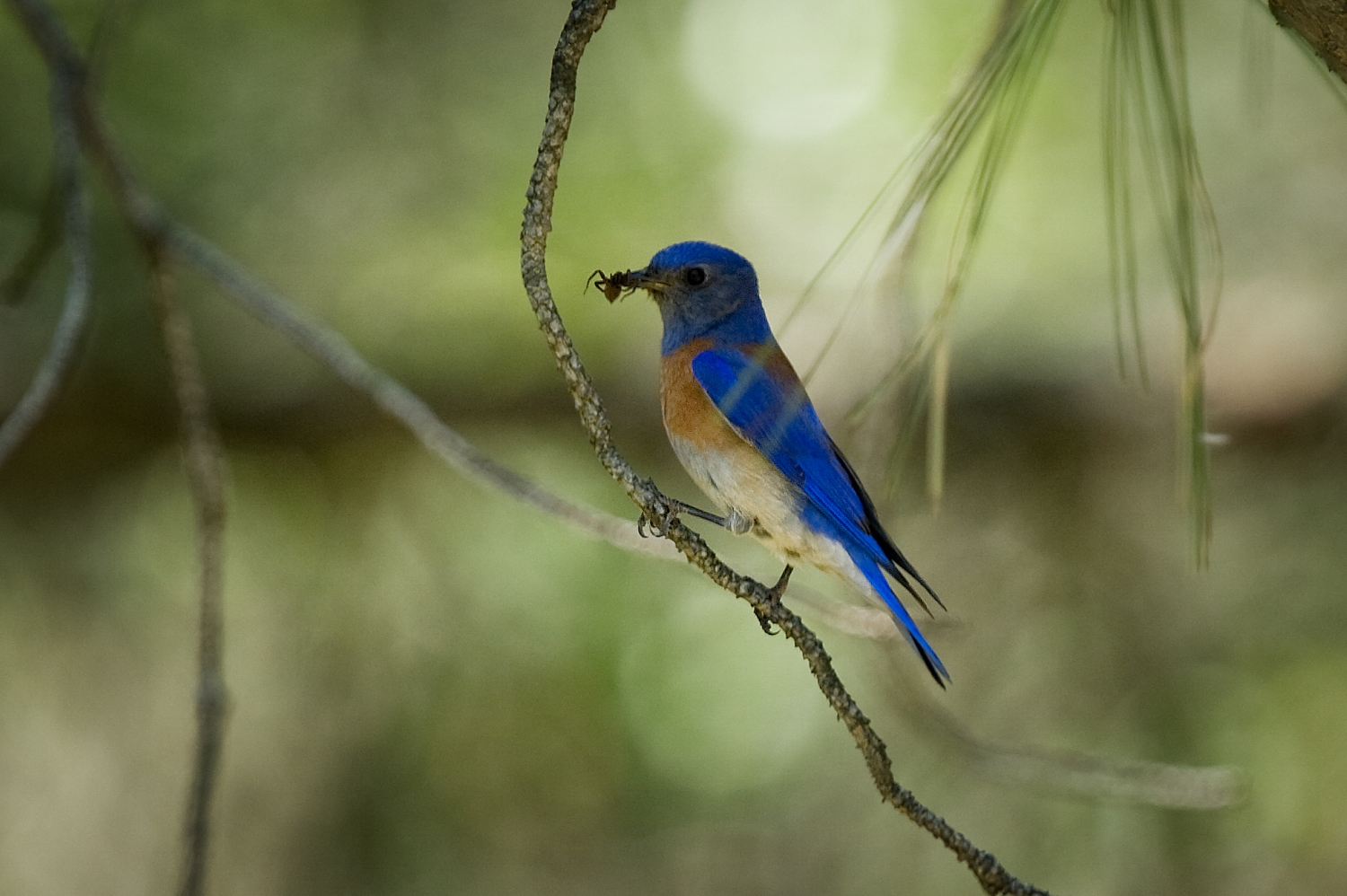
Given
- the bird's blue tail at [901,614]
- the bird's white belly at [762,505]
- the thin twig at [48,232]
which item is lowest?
the bird's blue tail at [901,614]

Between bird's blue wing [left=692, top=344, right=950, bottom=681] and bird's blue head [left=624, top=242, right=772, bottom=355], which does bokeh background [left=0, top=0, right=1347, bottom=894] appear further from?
bird's blue wing [left=692, top=344, right=950, bottom=681]

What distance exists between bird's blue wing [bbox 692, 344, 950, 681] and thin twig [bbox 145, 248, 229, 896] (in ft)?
3.07

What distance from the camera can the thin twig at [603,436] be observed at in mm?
1296

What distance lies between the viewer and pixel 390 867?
4133 mm

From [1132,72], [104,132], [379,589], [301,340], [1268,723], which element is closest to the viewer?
[1132,72]

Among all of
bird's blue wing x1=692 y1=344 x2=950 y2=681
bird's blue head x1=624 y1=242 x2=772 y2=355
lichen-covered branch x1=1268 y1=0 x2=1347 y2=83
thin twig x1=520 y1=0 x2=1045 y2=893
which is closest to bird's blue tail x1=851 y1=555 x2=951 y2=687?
bird's blue wing x1=692 y1=344 x2=950 y2=681

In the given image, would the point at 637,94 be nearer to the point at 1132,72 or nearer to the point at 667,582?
the point at 667,582

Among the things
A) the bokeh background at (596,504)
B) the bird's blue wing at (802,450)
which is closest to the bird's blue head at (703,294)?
the bird's blue wing at (802,450)

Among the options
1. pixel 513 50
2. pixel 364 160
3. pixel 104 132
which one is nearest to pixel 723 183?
pixel 513 50

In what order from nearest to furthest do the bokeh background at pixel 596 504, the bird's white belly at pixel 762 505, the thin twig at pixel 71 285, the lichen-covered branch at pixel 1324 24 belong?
the lichen-covered branch at pixel 1324 24 → the thin twig at pixel 71 285 → the bird's white belly at pixel 762 505 → the bokeh background at pixel 596 504

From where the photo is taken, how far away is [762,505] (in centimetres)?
239

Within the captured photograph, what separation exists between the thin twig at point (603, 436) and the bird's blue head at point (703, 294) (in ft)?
Result: 3.17

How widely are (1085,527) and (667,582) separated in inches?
52.8

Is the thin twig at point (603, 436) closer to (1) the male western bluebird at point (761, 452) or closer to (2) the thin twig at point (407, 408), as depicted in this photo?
(2) the thin twig at point (407, 408)
